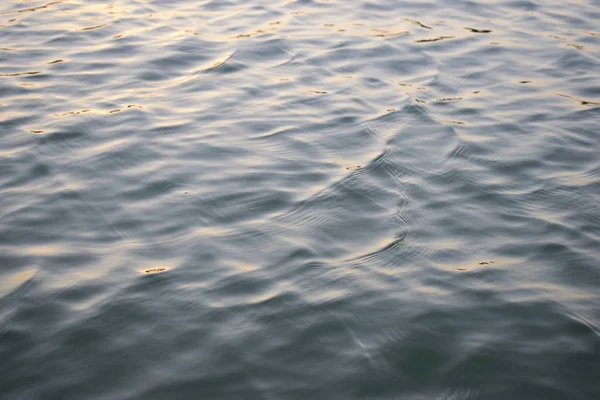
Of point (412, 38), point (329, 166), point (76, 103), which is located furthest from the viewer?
point (412, 38)

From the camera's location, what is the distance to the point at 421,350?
112 inches

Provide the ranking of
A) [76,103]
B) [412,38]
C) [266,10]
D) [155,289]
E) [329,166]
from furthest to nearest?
[266,10], [412,38], [76,103], [329,166], [155,289]

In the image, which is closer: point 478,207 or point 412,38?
point 478,207

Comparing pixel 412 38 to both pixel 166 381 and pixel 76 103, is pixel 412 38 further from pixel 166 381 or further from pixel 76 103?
pixel 166 381

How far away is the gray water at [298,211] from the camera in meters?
2.79

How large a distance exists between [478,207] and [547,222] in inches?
15.1

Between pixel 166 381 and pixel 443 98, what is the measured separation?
3374mm

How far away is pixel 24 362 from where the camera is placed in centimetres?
276

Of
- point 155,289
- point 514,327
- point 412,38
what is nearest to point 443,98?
point 412,38

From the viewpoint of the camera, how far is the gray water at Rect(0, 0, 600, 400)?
9.16 ft

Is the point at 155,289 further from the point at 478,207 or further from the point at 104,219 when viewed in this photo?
the point at 478,207

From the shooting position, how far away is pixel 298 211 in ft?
12.6

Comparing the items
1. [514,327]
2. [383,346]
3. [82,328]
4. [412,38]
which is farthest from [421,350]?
[412,38]

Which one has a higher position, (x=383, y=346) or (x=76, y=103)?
(x=76, y=103)
